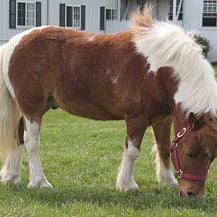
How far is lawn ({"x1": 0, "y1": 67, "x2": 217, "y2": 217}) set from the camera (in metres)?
4.84

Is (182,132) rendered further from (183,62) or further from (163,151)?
(163,151)

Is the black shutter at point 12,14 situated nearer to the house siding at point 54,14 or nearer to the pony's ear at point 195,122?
the house siding at point 54,14

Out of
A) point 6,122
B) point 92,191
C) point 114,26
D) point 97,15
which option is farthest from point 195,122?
point 97,15

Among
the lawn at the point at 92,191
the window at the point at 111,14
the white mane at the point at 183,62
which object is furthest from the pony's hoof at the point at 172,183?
the window at the point at 111,14

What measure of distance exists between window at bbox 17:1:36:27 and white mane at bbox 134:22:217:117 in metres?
22.2

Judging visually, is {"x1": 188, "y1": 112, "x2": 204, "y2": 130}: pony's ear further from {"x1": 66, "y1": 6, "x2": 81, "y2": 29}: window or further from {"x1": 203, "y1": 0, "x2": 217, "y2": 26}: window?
{"x1": 203, "y1": 0, "x2": 217, "y2": 26}: window

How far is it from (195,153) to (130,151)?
2.60 ft

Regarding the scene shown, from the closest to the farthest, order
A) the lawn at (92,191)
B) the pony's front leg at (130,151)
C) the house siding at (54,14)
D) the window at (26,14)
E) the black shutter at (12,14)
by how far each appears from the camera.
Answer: the lawn at (92,191) < the pony's front leg at (130,151) < the house siding at (54,14) < the black shutter at (12,14) < the window at (26,14)

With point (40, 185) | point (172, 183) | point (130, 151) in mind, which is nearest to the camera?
point (130, 151)

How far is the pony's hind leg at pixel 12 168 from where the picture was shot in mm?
6148

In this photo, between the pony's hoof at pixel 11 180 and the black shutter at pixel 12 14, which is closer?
the pony's hoof at pixel 11 180

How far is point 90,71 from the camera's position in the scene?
577cm

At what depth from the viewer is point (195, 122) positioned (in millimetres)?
4984

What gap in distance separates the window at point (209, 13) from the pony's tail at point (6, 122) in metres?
25.5
